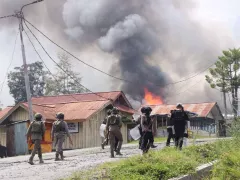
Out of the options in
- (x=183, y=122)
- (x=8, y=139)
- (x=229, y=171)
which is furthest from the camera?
(x=8, y=139)

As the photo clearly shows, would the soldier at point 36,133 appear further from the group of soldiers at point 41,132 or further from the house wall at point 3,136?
Answer: the house wall at point 3,136

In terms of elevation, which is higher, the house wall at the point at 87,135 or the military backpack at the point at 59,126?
the military backpack at the point at 59,126

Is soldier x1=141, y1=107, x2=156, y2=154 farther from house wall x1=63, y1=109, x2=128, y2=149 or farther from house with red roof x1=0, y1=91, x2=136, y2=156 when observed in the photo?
house wall x1=63, y1=109, x2=128, y2=149

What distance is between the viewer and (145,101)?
41.1 meters

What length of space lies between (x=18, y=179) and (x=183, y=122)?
17.4 ft

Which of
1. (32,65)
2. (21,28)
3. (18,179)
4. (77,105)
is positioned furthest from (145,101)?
(18,179)

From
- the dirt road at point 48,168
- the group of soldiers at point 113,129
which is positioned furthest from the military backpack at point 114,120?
the dirt road at point 48,168

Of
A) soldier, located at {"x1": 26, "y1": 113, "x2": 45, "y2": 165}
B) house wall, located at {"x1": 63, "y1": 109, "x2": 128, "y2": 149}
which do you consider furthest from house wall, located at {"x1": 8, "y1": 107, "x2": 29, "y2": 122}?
soldier, located at {"x1": 26, "y1": 113, "x2": 45, "y2": 165}

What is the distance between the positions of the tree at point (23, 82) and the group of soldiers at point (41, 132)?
152 feet

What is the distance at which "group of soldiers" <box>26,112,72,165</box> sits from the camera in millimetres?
12312

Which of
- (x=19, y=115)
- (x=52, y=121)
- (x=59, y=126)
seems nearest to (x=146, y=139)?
(x=59, y=126)

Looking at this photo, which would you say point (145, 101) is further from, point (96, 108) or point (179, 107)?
point (179, 107)

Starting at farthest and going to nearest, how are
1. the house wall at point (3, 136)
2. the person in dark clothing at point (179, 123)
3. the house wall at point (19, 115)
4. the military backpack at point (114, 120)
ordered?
the house wall at point (3, 136) → the house wall at point (19, 115) → the military backpack at point (114, 120) → the person in dark clothing at point (179, 123)

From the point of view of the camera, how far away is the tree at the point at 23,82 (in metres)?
58.8
